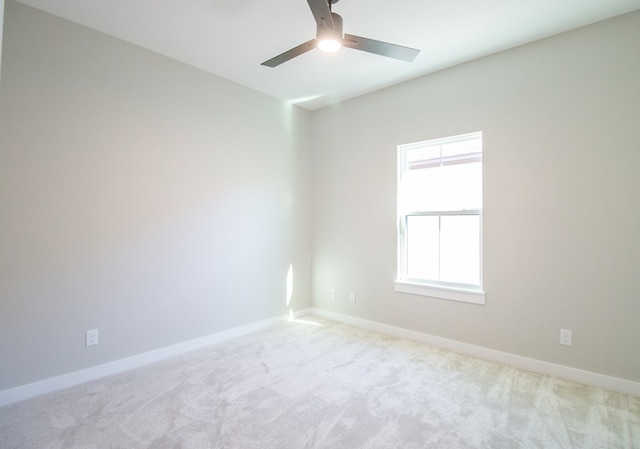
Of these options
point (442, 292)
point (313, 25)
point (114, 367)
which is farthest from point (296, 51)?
point (114, 367)

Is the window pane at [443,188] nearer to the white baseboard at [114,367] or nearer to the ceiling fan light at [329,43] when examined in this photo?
the ceiling fan light at [329,43]

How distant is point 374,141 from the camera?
12.7ft

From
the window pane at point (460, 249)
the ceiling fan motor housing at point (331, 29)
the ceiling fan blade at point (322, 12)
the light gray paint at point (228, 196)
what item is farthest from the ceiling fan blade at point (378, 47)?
the window pane at point (460, 249)

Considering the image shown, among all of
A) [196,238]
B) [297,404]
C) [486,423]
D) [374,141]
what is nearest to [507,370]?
[486,423]

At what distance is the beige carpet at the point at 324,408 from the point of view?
189cm

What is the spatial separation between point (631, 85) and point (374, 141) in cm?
222

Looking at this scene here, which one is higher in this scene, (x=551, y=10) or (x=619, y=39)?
(x=551, y=10)

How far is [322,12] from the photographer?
178 cm

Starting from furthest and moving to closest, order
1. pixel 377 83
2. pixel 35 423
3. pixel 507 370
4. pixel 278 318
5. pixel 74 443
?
pixel 278 318
pixel 377 83
pixel 507 370
pixel 35 423
pixel 74 443

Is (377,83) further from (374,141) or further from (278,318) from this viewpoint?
(278,318)

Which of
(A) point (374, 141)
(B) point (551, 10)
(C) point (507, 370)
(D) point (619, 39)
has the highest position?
(B) point (551, 10)

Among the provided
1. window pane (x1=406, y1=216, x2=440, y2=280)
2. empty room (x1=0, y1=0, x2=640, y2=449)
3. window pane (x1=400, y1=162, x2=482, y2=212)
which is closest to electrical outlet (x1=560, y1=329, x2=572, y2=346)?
empty room (x1=0, y1=0, x2=640, y2=449)

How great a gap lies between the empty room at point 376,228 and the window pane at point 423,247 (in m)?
0.02

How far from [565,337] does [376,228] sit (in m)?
2.01
